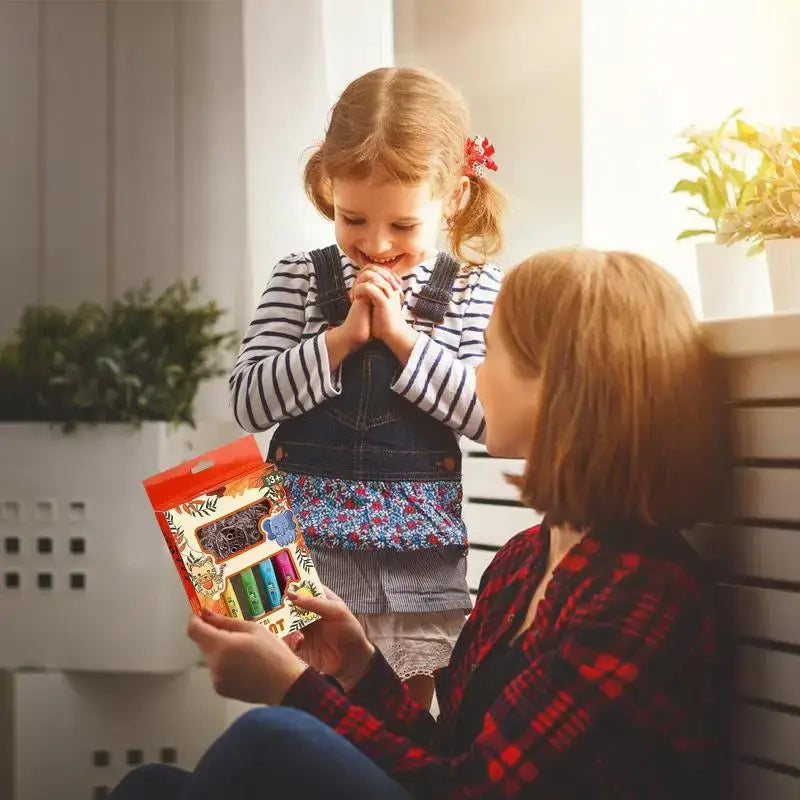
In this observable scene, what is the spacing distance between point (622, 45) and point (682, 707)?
1.25 meters

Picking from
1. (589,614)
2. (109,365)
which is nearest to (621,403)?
(589,614)

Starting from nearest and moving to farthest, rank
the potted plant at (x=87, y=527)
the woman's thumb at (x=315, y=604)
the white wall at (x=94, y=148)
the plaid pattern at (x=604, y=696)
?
the plaid pattern at (x=604, y=696) → the woman's thumb at (x=315, y=604) → the potted plant at (x=87, y=527) → the white wall at (x=94, y=148)

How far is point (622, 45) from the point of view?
1871mm

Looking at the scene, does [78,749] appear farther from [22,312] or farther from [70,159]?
[70,159]

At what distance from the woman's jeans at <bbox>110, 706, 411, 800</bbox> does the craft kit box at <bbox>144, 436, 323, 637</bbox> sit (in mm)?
249

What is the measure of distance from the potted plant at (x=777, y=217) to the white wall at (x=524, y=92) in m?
0.38

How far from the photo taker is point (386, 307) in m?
1.35

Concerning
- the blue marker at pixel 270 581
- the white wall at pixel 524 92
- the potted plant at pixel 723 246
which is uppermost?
the white wall at pixel 524 92

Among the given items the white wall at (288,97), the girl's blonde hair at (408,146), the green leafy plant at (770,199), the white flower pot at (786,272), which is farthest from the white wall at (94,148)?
the white flower pot at (786,272)

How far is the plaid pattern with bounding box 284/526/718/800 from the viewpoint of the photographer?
2.89 feet

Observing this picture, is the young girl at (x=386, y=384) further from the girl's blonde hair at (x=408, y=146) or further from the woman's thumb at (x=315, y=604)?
the woman's thumb at (x=315, y=604)

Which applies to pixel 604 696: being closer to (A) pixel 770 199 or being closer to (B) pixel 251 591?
→ (B) pixel 251 591

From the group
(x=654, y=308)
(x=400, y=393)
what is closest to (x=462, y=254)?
(x=400, y=393)

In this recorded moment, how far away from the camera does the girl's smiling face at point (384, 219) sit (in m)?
1.38
